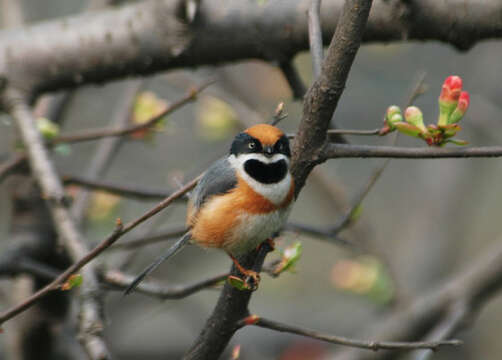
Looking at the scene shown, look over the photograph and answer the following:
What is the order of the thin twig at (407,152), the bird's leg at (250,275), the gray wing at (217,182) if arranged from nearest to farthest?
1. the thin twig at (407,152)
2. the bird's leg at (250,275)
3. the gray wing at (217,182)

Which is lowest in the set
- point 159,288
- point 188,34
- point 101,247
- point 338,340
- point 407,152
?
point 159,288

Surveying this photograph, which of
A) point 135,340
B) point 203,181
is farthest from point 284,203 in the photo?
point 135,340

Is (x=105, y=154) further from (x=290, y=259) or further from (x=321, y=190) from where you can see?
(x=290, y=259)

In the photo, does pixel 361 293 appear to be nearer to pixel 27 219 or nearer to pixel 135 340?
pixel 27 219

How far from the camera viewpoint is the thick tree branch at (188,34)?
2.32m

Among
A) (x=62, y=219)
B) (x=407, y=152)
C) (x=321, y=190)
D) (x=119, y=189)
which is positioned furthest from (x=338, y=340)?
(x=321, y=190)

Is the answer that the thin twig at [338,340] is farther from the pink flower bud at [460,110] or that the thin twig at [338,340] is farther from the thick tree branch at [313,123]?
the pink flower bud at [460,110]

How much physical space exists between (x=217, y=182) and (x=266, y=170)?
0.65 ft

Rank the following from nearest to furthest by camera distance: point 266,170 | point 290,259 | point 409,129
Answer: point 409,129
point 290,259
point 266,170

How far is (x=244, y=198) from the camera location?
2184mm

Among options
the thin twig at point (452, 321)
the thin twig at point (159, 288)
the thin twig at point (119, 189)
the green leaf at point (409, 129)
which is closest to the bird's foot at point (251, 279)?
the thin twig at point (159, 288)

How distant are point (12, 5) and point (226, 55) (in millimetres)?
1766

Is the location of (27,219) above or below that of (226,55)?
below

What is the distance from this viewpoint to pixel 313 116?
1628 millimetres
